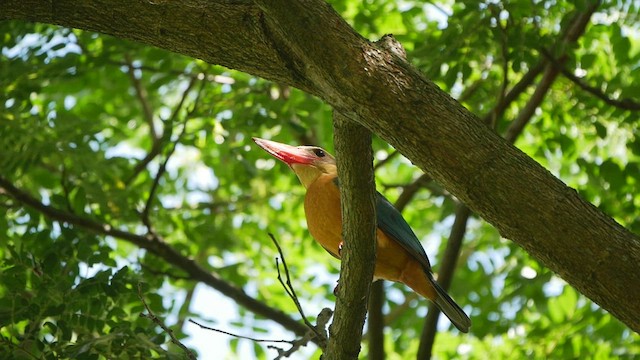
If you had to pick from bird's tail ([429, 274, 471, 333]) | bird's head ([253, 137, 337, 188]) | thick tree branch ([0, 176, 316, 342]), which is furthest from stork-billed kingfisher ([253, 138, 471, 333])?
A: thick tree branch ([0, 176, 316, 342])

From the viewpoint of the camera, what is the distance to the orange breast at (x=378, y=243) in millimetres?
4812

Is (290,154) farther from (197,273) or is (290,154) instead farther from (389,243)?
(197,273)

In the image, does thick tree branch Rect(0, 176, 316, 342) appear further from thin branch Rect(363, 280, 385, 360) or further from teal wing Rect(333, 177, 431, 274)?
teal wing Rect(333, 177, 431, 274)

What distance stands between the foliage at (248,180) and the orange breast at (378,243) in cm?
107

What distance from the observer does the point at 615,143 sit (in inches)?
275

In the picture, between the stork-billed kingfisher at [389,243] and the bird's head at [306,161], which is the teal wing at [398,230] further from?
the bird's head at [306,161]

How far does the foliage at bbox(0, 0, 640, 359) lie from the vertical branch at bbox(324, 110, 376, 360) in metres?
1.09

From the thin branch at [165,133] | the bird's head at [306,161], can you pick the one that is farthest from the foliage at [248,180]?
the bird's head at [306,161]

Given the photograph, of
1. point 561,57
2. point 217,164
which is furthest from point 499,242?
point 217,164

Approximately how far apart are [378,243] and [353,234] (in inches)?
47.2

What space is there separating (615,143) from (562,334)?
5.57ft

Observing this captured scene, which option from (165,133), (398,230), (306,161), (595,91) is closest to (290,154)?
(306,161)

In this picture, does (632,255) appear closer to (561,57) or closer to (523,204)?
(523,204)

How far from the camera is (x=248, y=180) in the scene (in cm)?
759
